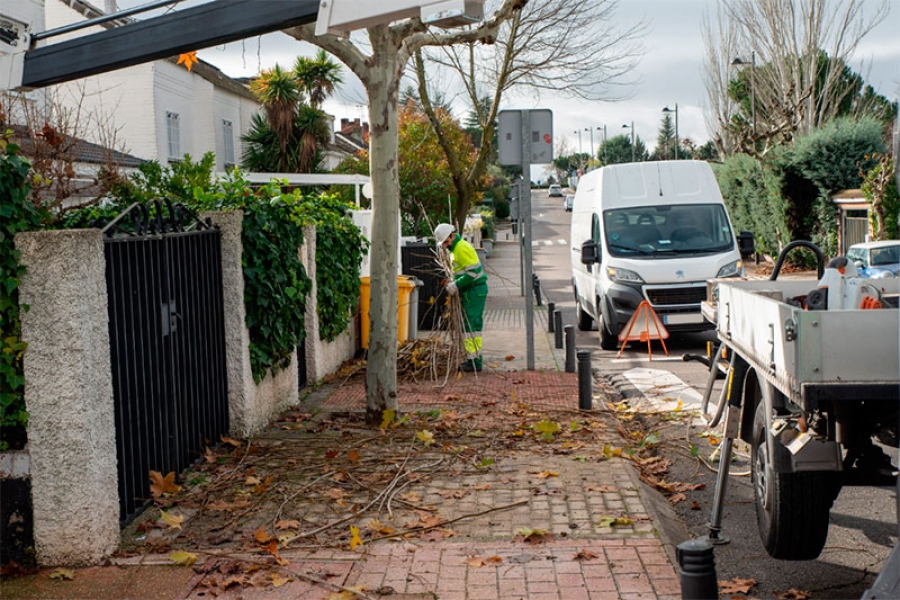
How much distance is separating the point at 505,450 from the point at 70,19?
23403 mm

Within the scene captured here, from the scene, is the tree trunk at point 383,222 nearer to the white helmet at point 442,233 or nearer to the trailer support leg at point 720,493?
the trailer support leg at point 720,493

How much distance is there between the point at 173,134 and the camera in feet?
97.9

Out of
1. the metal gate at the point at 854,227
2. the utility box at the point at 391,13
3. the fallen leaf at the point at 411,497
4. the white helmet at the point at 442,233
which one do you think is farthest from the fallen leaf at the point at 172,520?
the metal gate at the point at 854,227

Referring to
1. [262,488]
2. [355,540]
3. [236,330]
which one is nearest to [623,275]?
[236,330]

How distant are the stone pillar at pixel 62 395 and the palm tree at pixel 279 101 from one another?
3072cm

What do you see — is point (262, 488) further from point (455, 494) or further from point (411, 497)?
point (455, 494)

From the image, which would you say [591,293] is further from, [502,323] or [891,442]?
[891,442]

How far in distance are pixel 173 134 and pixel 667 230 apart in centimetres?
1835

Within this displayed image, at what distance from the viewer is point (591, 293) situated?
16828 millimetres

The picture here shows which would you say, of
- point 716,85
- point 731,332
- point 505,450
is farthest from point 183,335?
point 716,85

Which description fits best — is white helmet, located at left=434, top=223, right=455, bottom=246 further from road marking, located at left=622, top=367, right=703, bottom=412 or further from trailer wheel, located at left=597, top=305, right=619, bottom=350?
trailer wheel, located at left=597, top=305, right=619, bottom=350

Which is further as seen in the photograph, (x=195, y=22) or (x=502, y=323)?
(x=502, y=323)

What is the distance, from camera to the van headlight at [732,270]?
50.4 ft

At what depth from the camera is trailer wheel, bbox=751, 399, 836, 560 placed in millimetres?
4891
